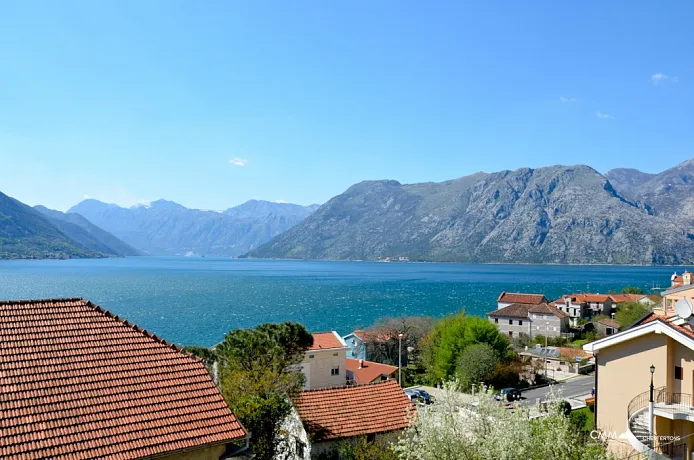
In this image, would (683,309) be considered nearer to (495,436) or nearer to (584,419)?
(495,436)

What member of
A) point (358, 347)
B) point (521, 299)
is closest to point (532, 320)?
point (521, 299)

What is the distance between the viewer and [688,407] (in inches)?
537

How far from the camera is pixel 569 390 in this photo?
3944cm

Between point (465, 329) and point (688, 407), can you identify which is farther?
point (465, 329)

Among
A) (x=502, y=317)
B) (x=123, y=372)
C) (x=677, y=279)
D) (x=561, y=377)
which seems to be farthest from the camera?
(x=502, y=317)

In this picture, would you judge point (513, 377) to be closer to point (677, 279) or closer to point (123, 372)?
point (677, 279)

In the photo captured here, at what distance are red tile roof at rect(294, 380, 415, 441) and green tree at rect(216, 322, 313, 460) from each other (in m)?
0.96

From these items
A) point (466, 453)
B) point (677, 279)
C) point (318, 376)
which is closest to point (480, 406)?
point (466, 453)

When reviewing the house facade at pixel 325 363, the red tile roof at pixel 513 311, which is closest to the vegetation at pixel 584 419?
the house facade at pixel 325 363

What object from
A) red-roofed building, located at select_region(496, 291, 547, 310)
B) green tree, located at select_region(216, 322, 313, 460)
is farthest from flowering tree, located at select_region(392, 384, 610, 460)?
red-roofed building, located at select_region(496, 291, 547, 310)

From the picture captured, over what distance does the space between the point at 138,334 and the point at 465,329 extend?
35.5 metres

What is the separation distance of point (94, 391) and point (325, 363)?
98.1ft

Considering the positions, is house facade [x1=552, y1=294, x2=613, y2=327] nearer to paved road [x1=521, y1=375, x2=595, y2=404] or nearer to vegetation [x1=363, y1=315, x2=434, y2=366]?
vegetation [x1=363, y1=315, x2=434, y2=366]

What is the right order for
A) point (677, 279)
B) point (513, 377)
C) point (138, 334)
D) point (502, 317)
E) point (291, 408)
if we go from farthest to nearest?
point (502, 317), point (677, 279), point (513, 377), point (291, 408), point (138, 334)
